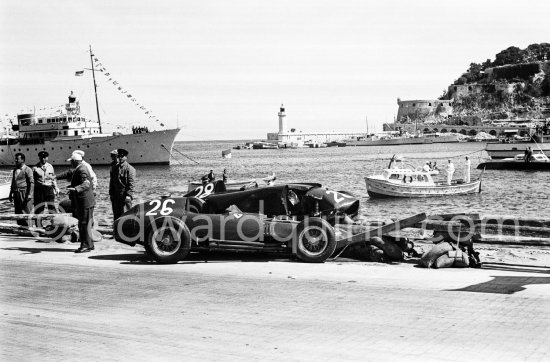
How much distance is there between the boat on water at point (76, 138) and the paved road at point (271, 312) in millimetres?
88615

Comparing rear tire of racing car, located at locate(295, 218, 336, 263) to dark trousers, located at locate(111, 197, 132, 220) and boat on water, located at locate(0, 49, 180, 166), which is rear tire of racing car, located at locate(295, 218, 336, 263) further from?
boat on water, located at locate(0, 49, 180, 166)

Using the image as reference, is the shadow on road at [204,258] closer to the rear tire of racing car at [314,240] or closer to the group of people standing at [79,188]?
the rear tire of racing car at [314,240]

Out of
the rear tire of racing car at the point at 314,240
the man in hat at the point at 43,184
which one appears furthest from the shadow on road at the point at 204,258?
the man in hat at the point at 43,184

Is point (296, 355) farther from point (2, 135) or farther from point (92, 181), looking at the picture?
point (2, 135)

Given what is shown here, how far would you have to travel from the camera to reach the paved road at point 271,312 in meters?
6.82

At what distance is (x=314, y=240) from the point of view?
12062 mm

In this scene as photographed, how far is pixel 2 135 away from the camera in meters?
121

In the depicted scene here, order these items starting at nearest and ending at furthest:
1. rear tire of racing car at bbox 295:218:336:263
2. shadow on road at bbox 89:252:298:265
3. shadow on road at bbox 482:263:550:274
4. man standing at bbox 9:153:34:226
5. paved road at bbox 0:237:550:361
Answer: paved road at bbox 0:237:550:361
shadow on road at bbox 482:263:550:274
rear tire of racing car at bbox 295:218:336:263
shadow on road at bbox 89:252:298:265
man standing at bbox 9:153:34:226

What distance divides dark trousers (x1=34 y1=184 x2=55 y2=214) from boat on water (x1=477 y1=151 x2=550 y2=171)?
203 ft

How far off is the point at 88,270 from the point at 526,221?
8542 millimetres

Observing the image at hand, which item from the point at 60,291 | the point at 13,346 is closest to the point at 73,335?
the point at 13,346

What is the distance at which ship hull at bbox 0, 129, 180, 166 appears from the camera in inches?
3848

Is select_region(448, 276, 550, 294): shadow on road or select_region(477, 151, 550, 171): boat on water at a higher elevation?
select_region(448, 276, 550, 294): shadow on road

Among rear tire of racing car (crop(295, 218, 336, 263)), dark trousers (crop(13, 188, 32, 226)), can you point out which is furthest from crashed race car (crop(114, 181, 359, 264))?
dark trousers (crop(13, 188, 32, 226))
